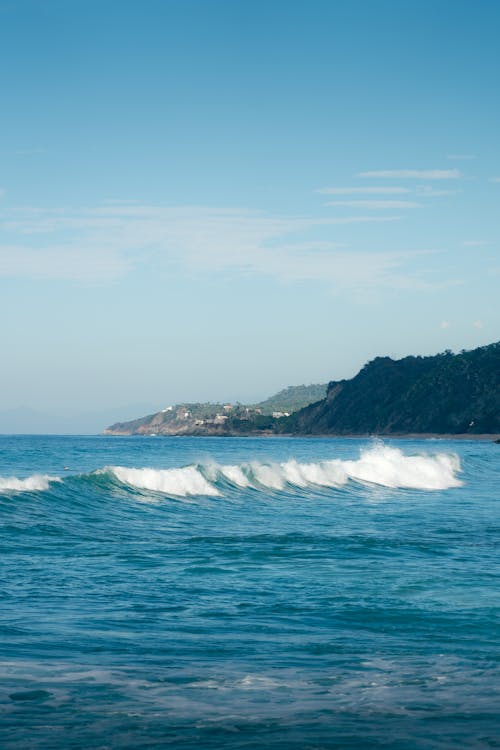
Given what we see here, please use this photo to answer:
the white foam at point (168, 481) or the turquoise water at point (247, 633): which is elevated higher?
the white foam at point (168, 481)

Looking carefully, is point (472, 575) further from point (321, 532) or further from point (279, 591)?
point (321, 532)

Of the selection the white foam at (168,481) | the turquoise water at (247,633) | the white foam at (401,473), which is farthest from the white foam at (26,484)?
the white foam at (401,473)

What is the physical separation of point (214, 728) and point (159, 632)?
3.38 m

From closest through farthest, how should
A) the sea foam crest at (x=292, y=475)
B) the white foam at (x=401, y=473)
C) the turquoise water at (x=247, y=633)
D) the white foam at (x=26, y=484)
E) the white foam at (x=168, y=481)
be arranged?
the turquoise water at (x=247, y=633) < the white foam at (x=26, y=484) < the white foam at (x=168, y=481) < the sea foam crest at (x=292, y=475) < the white foam at (x=401, y=473)

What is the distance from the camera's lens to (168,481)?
1314 inches

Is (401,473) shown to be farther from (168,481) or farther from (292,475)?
(168,481)

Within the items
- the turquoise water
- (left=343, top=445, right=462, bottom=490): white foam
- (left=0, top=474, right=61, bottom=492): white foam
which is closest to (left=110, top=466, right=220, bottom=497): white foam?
(left=0, top=474, right=61, bottom=492): white foam

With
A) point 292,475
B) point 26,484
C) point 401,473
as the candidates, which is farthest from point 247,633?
point 401,473

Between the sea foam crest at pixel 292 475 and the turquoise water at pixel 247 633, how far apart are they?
9.69m

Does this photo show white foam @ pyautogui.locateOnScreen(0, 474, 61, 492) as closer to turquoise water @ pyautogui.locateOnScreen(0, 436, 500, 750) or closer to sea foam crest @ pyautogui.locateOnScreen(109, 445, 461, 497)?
A: turquoise water @ pyautogui.locateOnScreen(0, 436, 500, 750)

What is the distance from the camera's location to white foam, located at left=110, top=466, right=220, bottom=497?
32875 millimetres

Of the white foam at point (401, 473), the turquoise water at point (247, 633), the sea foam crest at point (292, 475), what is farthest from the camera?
the white foam at point (401, 473)

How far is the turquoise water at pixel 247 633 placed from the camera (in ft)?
24.1

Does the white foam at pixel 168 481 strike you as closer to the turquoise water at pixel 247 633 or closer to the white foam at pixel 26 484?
the white foam at pixel 26 484
